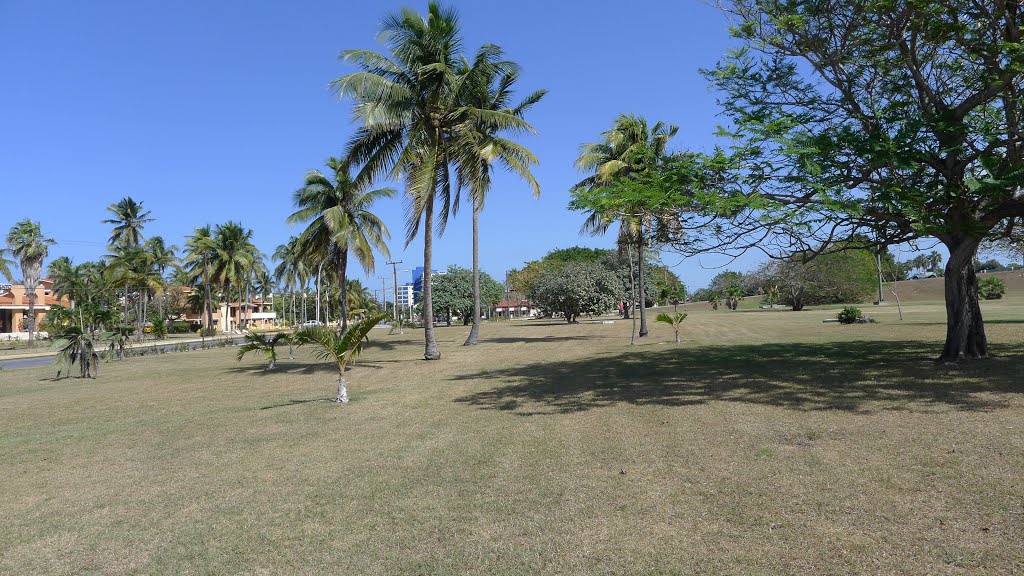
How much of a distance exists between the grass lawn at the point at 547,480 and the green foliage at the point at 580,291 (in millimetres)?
34045

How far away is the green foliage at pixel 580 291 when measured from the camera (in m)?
46.8

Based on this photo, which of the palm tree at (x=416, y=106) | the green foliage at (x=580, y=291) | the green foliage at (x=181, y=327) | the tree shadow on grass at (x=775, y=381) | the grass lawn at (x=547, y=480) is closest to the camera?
the grass lawn at (x=547, y=480)

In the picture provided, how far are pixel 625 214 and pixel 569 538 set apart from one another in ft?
28.1

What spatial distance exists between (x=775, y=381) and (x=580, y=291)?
34.6 m

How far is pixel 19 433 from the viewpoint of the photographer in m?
10.0

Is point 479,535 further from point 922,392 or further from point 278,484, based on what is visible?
point 922,392

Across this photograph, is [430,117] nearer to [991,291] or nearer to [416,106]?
[416,106]

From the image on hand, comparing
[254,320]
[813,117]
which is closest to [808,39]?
[813,117]

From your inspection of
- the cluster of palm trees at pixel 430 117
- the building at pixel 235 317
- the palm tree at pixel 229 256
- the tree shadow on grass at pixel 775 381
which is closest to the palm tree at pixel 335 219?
the cluster of palm trees at pixel 430 117

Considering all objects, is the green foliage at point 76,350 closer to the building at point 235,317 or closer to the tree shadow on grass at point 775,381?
the tree shadow on grass at point 775,381

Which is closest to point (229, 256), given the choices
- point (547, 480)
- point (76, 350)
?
point (76, 350)

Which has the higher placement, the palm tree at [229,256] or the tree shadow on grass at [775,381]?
the palm tree at [229,256]

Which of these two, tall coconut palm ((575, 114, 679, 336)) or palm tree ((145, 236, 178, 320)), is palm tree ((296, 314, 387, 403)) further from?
palm tree ((145, 236, 178, 320))

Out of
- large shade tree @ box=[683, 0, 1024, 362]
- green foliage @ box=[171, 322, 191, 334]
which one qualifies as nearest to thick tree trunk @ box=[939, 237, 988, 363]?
large shade tree @ box=[683, 0, 1024, 362]
